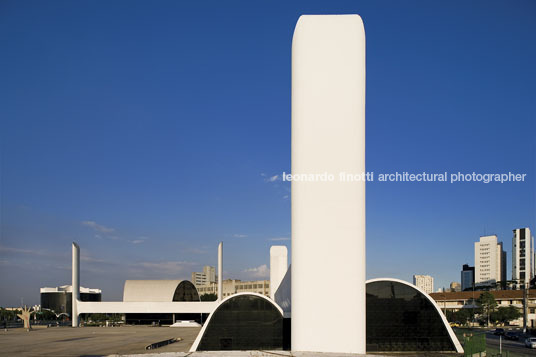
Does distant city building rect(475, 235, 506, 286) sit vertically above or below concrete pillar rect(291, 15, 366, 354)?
below

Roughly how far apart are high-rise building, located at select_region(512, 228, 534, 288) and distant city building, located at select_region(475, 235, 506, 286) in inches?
895

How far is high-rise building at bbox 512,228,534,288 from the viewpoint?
518 ft

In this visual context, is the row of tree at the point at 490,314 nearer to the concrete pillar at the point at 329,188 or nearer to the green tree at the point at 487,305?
the green tree at the point at 487,305

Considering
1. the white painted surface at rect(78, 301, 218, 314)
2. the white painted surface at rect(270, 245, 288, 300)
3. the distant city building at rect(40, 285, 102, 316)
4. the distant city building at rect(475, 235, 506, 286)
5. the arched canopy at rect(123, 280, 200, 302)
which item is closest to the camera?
the white painted surface at rect(270, 245, 288, 300)

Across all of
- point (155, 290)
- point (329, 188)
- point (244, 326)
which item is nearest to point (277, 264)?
point (155, 290)

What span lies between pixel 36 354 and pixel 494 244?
190 m

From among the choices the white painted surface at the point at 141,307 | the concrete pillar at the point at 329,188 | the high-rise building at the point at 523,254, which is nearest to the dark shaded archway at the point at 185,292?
the white painted surface at the point at 141,307

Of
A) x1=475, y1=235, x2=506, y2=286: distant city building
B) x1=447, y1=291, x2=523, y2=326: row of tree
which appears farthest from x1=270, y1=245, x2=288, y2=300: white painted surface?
x1=475, y1=235, x2=506, y2=286: distant city building

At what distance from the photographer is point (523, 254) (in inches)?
6304

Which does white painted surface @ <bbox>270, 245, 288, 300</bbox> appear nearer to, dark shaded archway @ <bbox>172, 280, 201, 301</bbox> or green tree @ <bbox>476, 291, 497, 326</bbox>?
dark shaded archway @ <bbox>172, 280, 201, 301</bbox>

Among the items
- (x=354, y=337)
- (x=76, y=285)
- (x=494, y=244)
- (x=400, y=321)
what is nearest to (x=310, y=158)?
(x=354, y=337)

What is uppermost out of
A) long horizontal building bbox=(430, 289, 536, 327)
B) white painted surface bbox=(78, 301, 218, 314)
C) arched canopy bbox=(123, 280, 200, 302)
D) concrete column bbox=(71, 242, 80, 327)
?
concrete column bbox=(71, 242, 80, 327)

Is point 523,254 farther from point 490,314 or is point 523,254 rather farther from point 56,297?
point 56,297

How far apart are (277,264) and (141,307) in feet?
79.3
